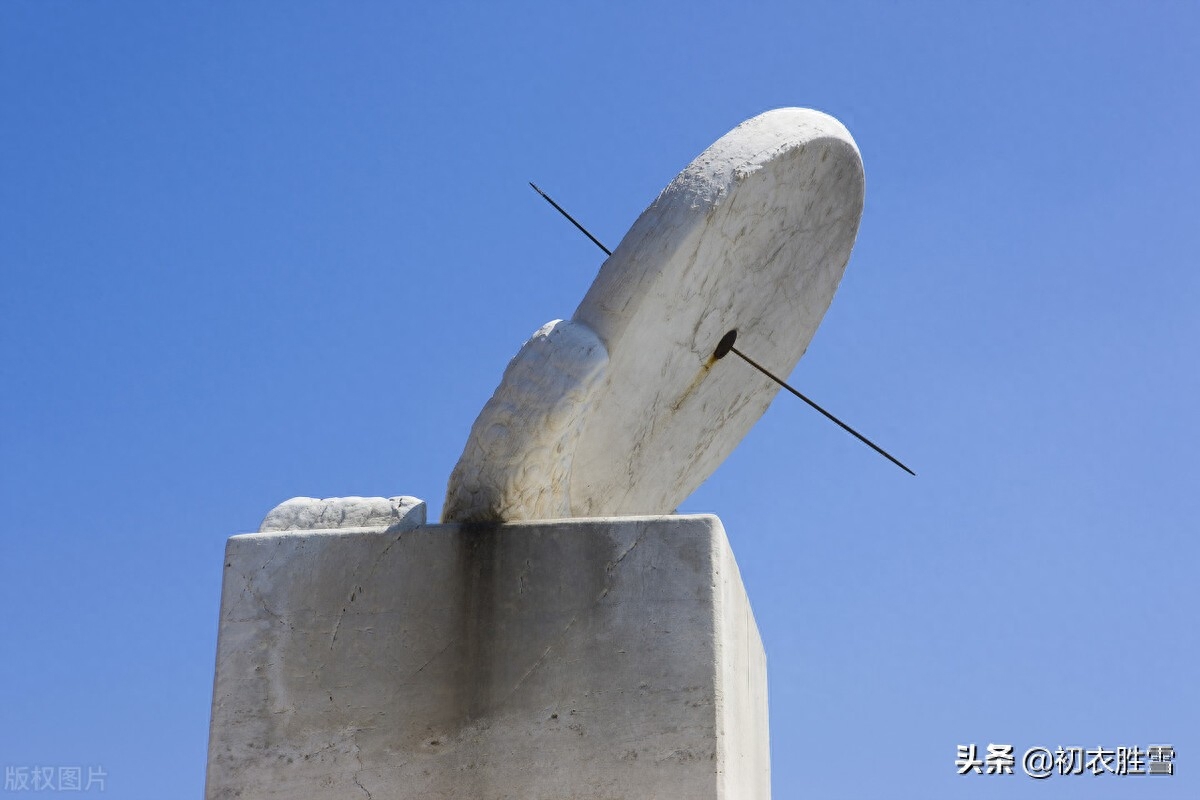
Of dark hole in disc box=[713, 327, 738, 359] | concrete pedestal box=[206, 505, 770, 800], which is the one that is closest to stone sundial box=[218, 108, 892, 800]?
concrete pedestal box=[206, 505, 770, 800]

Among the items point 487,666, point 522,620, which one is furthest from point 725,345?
point 487,666

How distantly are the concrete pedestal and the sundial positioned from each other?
0.29m

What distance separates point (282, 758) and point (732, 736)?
4.95ft

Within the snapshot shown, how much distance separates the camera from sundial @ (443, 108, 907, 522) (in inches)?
182

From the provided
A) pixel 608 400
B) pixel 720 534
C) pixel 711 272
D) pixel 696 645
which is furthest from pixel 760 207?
pixel 696 645

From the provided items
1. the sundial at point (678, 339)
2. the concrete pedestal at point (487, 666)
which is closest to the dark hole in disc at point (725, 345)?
the sundial at point (678, 339)

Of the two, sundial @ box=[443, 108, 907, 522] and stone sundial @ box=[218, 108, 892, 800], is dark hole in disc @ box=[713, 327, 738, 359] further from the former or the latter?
stone sundial @ box=[218, 108, 892, 800]

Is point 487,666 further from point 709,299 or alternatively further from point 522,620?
point 709,299

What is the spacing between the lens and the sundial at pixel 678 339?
4.63m

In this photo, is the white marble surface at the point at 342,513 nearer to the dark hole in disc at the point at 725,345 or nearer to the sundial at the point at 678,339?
the sundial at the point at 678,339

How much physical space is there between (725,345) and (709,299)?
1.77 ft

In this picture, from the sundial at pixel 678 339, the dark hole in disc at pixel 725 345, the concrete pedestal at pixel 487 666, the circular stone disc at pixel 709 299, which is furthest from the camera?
the dark hole in disc at pixel 725 345

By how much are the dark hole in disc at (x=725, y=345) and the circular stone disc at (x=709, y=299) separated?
1.3 inches

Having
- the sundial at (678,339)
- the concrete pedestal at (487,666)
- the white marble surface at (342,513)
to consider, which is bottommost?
the concrete pedestal at (487,666)
